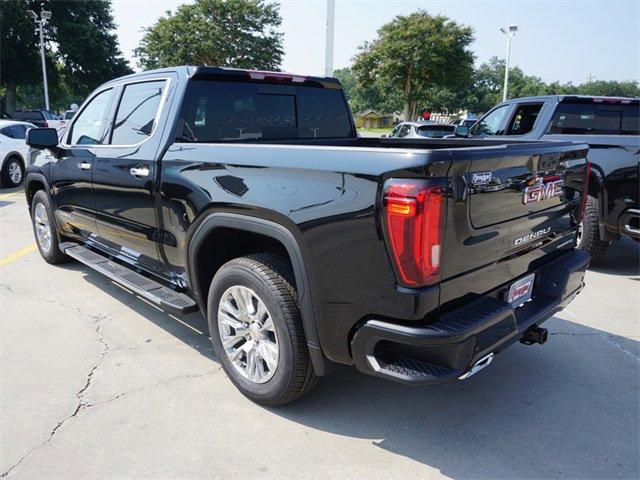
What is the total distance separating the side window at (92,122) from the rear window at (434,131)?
9485 millimetres

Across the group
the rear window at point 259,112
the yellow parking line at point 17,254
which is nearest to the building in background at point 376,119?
the yellow parking line at point 17,254

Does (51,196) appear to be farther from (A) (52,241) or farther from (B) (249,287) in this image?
(B) (249,287)

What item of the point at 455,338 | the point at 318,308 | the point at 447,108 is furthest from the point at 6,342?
the point at 447,108

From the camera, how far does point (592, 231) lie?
5.57m

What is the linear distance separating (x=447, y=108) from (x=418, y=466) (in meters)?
93.2

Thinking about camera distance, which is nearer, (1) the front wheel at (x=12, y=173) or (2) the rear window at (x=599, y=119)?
(2) the rear window at (x=599, y=119)

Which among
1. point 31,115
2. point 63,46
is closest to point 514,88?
point 63,46

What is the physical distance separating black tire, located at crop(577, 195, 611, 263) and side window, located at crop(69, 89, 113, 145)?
16.2ft

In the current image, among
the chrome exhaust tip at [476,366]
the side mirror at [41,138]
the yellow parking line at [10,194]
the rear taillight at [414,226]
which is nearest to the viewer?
the rear taillight at [414,226]

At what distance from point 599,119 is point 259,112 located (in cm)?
504

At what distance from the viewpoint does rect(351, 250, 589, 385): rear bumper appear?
84.5 inches

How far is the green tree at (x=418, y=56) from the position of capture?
31.7m

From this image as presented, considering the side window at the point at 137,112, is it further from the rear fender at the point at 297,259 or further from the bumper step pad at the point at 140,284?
the rear fender at the point at 297,259

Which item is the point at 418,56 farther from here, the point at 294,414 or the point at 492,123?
the point at 294,414
